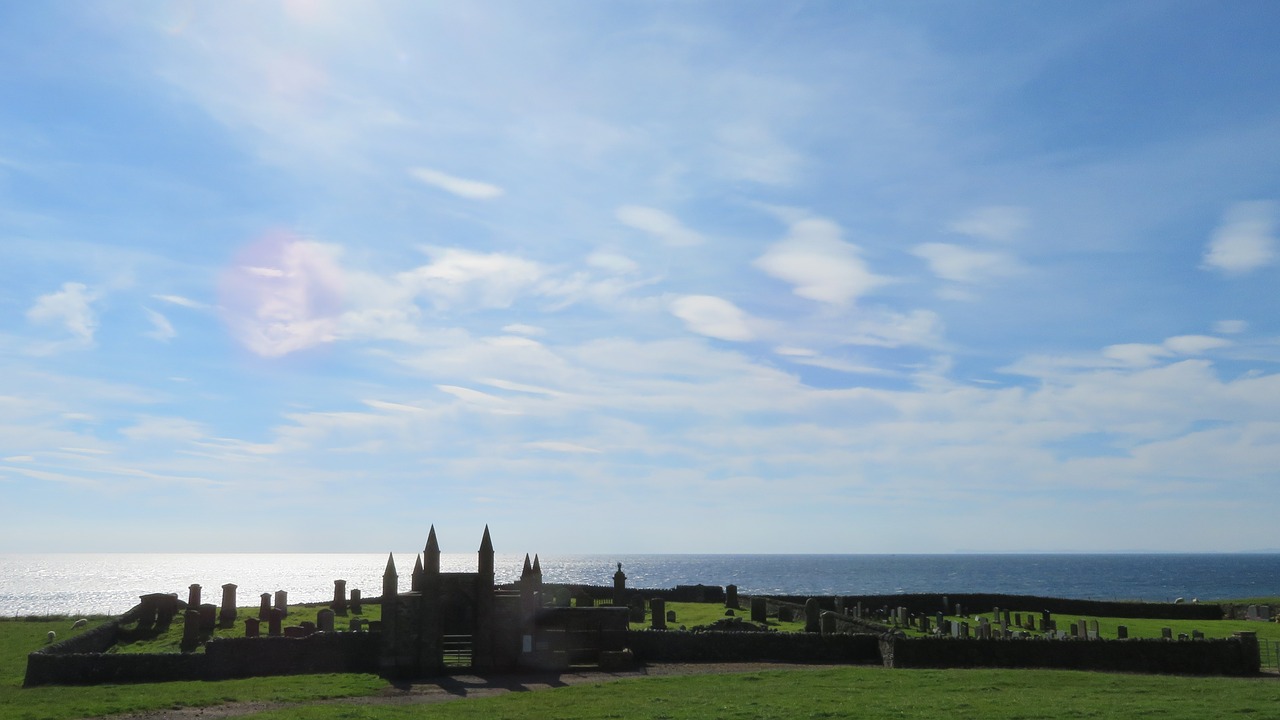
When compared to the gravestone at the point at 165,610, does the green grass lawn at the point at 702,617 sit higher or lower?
lower

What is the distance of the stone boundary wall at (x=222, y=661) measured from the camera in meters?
27.6

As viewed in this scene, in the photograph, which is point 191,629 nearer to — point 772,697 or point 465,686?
point 465,686

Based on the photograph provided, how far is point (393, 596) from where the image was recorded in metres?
30.9

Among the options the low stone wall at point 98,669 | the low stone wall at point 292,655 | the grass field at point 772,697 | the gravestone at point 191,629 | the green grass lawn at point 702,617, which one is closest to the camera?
the grass field at point 772,697

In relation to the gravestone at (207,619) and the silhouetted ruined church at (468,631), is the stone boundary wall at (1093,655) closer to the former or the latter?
the silhouetted ruined church at (468,631)

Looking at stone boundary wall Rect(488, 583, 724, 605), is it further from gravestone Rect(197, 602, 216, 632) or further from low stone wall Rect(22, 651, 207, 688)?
low stone wall Rect(22, 651, 207, 688)

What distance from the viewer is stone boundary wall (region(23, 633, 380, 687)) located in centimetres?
2762

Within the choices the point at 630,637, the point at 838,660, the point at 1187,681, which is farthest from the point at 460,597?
the point at 1187,681

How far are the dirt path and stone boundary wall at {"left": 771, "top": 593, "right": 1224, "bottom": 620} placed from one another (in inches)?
871

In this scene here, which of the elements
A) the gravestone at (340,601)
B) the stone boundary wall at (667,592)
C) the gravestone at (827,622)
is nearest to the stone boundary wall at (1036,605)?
the stone boundary wall at (667,592)

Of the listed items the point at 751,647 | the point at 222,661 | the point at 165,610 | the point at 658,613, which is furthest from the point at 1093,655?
the point at 165,610

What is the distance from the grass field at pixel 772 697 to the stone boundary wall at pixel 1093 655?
57.5 inches

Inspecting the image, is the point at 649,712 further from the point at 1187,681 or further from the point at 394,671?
the point at 1187,681

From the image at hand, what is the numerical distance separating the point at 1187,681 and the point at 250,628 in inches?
1247
